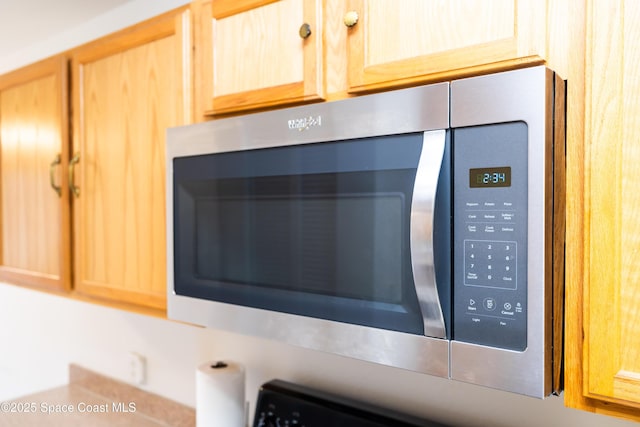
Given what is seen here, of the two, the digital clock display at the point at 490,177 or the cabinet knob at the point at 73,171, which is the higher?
the cabinet knob at the point at 73,171

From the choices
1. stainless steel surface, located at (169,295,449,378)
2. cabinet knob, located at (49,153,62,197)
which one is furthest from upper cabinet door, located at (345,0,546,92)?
cabinet knob, located at (49,153,62,197)

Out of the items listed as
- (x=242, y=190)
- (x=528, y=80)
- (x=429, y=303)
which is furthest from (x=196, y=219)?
(x=528, y=80)

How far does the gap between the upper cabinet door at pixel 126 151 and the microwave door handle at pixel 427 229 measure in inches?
25.3

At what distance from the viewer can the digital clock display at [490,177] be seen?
0.68 m

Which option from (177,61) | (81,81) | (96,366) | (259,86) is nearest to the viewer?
(259,86)

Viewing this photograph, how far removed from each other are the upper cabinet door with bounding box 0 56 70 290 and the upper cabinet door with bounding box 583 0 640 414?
1390mm

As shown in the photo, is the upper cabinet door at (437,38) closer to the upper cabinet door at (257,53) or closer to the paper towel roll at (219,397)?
the upper cabinet door at (257,53)

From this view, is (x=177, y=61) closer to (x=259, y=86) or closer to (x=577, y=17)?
(x=259, y=86)

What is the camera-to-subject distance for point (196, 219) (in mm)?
1065

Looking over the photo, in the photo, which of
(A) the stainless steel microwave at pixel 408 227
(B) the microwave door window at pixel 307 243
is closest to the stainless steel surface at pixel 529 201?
(A) the stainless steel microwave at pixel 408 227

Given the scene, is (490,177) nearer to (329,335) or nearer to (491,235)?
(491,235)

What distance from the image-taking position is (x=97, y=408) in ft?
5.74

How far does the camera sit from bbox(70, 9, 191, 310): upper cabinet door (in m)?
1.21

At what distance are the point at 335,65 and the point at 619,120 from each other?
468 millimetres
